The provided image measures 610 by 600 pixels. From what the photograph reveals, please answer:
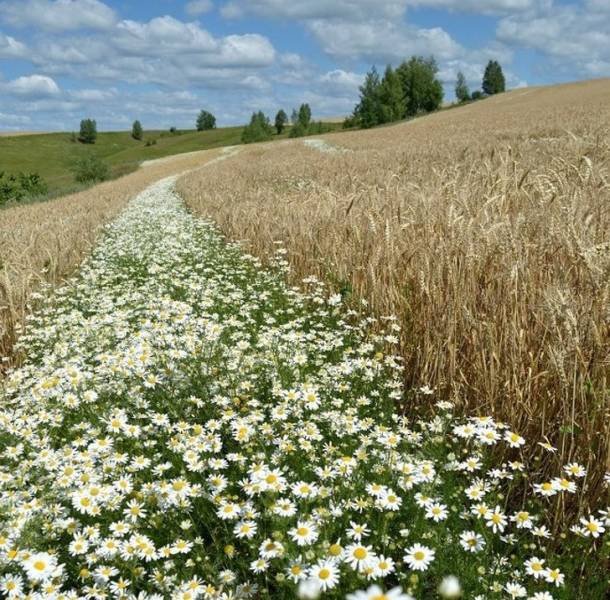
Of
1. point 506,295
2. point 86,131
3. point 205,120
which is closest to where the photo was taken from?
point 506,295

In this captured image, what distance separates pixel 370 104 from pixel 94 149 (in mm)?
68636

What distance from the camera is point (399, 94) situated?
10275 cm

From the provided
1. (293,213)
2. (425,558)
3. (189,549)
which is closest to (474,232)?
(425,558)

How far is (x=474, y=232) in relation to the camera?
15.5 feet

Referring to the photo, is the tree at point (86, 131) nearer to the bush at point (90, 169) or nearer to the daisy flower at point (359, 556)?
the bush at point (90, 169)

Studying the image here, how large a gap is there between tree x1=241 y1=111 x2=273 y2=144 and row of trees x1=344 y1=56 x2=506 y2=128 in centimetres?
1854

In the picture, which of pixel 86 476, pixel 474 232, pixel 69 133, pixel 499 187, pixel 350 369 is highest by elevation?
pixel 69 133

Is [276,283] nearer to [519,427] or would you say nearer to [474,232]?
[474,232]

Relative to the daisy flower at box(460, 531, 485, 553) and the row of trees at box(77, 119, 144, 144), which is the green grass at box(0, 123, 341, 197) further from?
the daisy flower at box(460, 531, 485, 553)

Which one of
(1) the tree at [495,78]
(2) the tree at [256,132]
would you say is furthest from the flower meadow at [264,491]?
(1) the tree at [495,78]

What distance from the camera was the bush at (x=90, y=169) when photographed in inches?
2228

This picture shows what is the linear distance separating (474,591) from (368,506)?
23.4 inches

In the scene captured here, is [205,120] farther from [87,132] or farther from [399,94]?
[399,94]

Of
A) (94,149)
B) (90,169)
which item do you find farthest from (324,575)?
Answer: (94,149)
